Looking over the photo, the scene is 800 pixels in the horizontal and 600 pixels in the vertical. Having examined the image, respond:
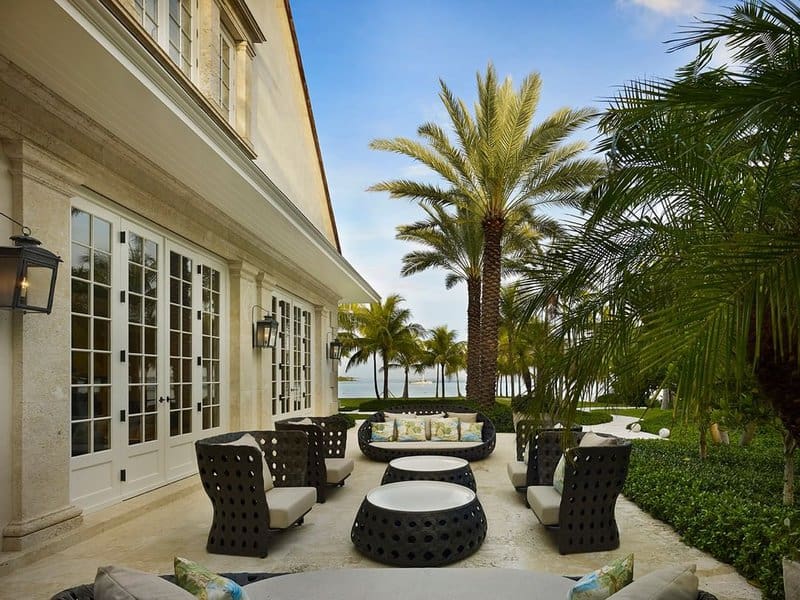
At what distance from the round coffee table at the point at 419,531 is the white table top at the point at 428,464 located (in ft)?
4.76

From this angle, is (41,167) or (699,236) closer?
(699,236)

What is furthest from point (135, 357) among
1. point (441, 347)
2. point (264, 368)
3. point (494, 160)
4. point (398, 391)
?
point (398, 391)

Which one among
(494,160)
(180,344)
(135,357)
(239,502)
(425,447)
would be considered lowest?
(425,447)

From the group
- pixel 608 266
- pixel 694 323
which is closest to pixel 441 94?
pixel 608 266

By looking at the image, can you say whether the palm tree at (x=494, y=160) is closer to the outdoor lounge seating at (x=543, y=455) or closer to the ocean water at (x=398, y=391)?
the outdoor lounge seating at (x=543, y=455)

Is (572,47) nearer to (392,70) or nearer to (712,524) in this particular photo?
(392,70)

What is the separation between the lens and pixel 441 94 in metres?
13.6

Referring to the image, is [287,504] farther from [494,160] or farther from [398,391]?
[398,391]

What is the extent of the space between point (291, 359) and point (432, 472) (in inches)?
270

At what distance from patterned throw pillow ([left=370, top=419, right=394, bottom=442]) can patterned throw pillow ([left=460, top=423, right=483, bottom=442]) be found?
45.6 inches

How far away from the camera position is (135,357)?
6.48 metres

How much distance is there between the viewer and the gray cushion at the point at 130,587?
188 centimetres

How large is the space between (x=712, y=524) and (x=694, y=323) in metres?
3.09

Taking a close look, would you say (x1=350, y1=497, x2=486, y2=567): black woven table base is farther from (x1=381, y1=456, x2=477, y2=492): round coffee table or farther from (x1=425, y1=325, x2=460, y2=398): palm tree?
(x1=425, y1=325, x2=460, y2=398): palm tree
